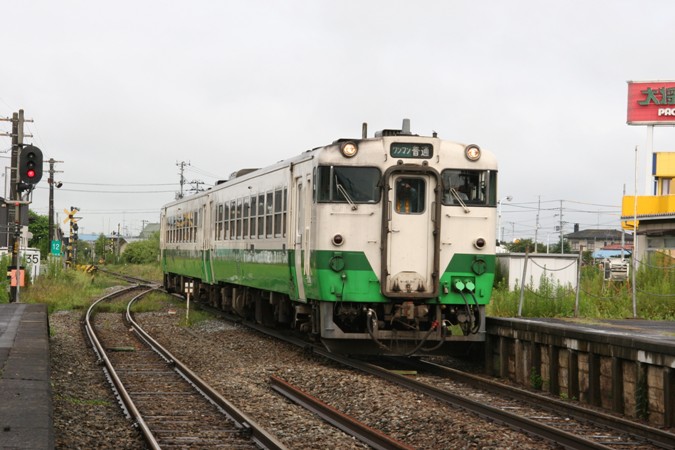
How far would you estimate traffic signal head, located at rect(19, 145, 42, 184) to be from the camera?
1859 cm

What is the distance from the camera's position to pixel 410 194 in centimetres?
1349

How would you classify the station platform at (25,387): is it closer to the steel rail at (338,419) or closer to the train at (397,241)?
the steel rail at (338,419)

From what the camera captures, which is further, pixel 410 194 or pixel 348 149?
pixel 410 194

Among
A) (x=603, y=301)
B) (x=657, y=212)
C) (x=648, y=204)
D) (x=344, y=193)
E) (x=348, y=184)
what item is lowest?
(x=603, y=301)

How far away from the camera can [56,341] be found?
17938 millimetres

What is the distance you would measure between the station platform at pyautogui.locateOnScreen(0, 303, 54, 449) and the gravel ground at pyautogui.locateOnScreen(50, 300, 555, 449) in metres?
0.31

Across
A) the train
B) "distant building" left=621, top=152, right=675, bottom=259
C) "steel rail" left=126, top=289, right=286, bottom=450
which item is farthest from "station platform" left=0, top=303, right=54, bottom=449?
"distant building" left=621, top=152, right=675, bottom=259

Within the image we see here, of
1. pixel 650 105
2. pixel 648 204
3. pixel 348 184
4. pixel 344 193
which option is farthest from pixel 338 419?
pixel 650 105

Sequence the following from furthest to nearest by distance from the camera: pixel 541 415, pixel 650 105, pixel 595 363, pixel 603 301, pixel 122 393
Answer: pixel 650 105 → pixel 603 301 → pixel 122 393 → pixel 595 363 → pixel 541 415

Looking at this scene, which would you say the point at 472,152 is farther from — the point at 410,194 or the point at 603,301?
the point at 603,301

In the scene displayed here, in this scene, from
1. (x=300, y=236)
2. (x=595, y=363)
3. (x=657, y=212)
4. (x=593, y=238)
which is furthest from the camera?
(x=593, y=238)

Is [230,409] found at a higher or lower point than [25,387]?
lower

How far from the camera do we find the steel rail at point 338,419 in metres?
8.16

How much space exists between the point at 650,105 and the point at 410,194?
27.3m
